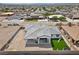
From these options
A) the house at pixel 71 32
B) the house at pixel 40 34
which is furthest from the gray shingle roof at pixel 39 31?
the house at pixel 71 32

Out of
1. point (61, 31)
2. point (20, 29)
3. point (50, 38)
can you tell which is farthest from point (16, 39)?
A: point (61, 31)

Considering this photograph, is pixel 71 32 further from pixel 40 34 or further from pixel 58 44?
pixel 40 34

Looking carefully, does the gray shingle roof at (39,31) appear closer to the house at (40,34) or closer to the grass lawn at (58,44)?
the house at (40,34)

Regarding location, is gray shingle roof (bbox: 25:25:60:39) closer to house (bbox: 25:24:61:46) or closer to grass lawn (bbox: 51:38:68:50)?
house (bbox: 25:24:61:46)

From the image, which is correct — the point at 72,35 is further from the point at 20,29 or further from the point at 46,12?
the point at 20,29

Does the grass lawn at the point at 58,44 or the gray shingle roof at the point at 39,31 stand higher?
the gray shingle roof at the point at 39,31

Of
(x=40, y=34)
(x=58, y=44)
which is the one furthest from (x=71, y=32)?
(x=40, y=34)
